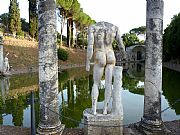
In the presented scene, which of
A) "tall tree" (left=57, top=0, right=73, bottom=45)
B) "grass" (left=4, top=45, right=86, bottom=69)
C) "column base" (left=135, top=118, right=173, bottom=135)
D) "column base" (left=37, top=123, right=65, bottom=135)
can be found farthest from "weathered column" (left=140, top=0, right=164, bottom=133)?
"tall tree" (left=57, top=0, right=73, bottom=45)

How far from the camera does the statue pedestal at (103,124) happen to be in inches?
255

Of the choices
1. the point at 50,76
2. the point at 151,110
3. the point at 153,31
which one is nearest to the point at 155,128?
the point at 151,110

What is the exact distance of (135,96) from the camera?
47.8ft

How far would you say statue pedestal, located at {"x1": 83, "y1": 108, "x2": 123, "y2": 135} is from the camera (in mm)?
6465

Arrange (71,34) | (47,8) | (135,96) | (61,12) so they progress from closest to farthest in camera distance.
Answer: (47,8) < (135,96) < (61,12) < (71,34)

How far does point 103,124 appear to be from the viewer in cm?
650

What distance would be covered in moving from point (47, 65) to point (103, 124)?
206 centimetres

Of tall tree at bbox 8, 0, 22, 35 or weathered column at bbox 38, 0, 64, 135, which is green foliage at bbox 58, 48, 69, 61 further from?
weathered column at bbox 38, 0, 64, 135

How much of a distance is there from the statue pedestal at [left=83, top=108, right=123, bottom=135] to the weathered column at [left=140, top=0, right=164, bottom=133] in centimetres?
96

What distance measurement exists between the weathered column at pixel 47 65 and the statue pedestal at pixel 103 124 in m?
0.82

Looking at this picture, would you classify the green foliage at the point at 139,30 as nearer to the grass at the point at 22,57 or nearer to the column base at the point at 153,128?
the grass at the point at 22,57

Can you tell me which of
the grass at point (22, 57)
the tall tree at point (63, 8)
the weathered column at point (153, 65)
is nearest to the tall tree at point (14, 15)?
the grass at point (22, 57)

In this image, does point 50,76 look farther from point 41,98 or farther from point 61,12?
point 61,12

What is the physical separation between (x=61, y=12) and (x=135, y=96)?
3363 cm
